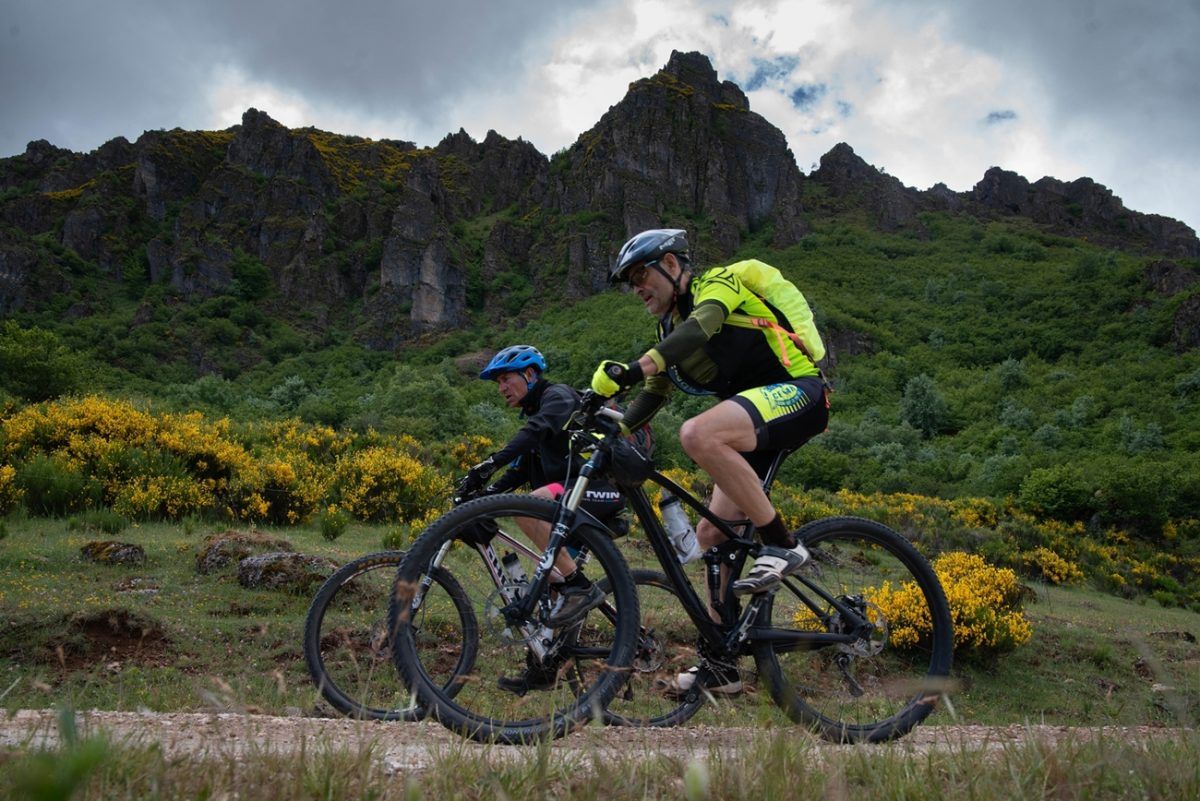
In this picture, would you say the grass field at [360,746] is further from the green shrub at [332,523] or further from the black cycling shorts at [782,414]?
the black cycling shorts at [782,414]

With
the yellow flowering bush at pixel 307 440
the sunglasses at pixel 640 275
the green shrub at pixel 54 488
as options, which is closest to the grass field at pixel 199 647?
the green shrub at pixel 54 488

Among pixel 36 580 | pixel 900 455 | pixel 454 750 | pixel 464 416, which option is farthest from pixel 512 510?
pixel 900 455

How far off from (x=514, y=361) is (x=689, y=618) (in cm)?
249

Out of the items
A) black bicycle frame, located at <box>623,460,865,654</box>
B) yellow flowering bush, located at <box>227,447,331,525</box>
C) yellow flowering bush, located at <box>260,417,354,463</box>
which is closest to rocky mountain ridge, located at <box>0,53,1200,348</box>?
yellow flowering bush, located at <box>260,417,354,463</box>

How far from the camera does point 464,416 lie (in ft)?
95.8

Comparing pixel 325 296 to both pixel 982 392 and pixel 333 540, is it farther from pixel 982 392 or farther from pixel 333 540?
pixel 333 540

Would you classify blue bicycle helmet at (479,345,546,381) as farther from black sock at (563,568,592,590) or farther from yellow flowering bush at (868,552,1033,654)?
yellow flowering bush at (868,552,1033,654)

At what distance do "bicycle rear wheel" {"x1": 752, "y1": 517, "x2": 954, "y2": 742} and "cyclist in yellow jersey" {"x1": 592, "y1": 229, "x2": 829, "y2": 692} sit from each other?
320 millimetres

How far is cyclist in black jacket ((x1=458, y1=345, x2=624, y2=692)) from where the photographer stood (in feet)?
11.8

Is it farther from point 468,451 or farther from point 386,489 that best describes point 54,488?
point 468,451

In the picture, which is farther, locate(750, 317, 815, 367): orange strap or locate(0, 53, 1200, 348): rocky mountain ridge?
locate(0, 53, 1200, 348): rocky mountain ridge

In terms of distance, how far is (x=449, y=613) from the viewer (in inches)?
157

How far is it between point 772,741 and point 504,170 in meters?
141

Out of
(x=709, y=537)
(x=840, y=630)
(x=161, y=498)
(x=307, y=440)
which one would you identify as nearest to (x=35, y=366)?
(x=307, y=440)
